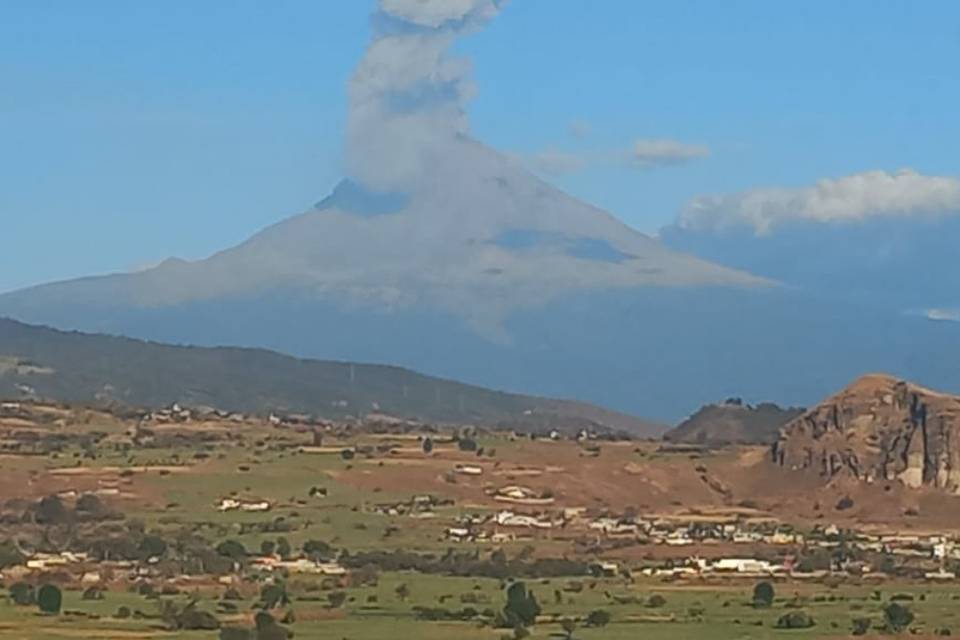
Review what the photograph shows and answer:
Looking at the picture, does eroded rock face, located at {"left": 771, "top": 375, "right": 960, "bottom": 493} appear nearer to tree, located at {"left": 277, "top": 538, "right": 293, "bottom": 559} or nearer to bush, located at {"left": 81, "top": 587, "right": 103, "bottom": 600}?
tree, located at {"left": 277, "top": 538, "right": 293, "bottom": 559}

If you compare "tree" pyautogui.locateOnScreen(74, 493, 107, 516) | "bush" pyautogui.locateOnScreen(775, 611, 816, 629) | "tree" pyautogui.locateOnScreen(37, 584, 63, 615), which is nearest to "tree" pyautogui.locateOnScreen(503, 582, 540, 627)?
"bush" pyautogui.locateOnScreen(775, 611, 816, 629)

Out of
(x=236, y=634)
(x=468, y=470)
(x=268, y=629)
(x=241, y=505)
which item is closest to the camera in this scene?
(x=236, y=634)

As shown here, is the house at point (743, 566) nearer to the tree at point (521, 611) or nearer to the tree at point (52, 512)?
the tree at point (521, 611)

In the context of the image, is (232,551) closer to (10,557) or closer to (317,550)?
(317,550)

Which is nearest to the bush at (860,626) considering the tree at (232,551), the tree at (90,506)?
the tree at (232,551)

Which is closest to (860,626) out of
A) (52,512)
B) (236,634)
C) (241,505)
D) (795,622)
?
(795,622)

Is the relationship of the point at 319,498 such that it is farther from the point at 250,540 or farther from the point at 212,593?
the point at 212,593
